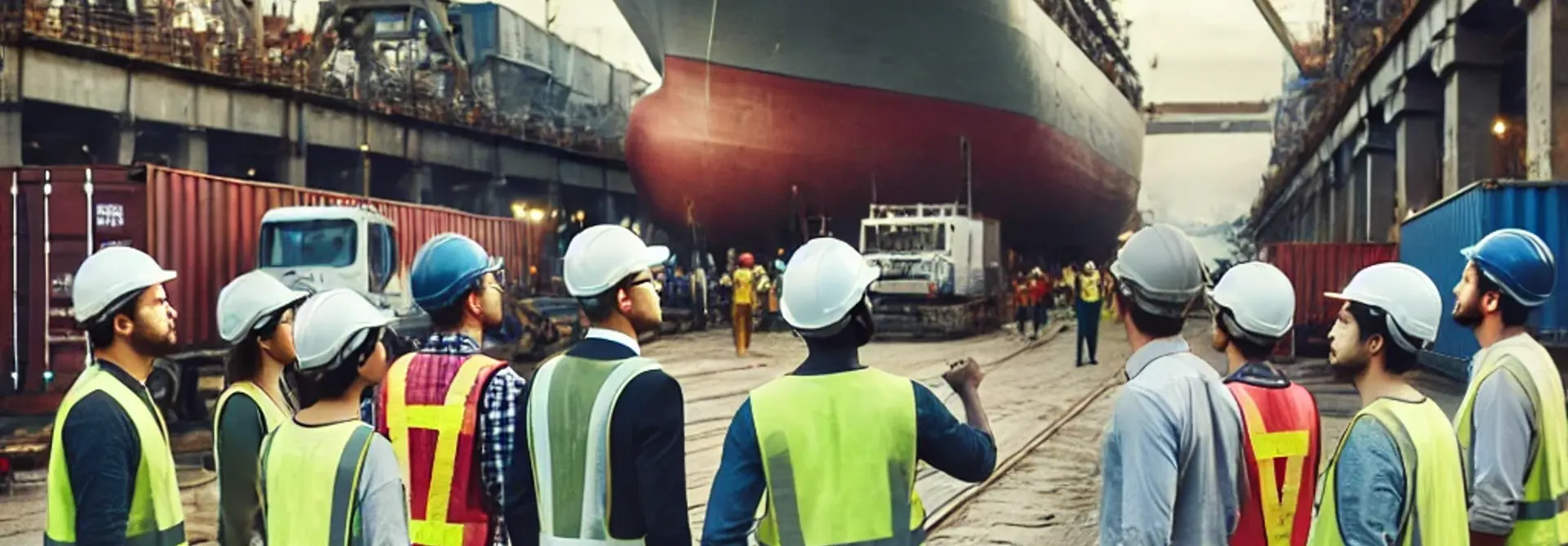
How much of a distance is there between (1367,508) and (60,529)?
3.06m

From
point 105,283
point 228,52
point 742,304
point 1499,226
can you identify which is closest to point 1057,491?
Result: point 105,283

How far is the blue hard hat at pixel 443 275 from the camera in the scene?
4.04 meters

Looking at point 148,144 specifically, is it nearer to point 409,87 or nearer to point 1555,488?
point 409,87

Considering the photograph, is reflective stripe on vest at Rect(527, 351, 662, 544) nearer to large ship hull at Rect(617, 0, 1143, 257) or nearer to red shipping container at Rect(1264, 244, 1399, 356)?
red shipping container at Rect(1264, 244, 1399, 356)

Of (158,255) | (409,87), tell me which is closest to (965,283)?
(409,87)

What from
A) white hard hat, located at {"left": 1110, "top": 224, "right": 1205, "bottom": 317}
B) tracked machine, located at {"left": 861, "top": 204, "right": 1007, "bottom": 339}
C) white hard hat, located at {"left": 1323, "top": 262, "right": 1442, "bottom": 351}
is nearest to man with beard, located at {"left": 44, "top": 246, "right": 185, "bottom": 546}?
white hard hat, located at {"left": 1110, "top": 224, "right": 1205, "bottom": 317}

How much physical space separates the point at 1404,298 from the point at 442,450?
248 centimetres

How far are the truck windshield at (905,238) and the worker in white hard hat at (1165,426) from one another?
65.6ft

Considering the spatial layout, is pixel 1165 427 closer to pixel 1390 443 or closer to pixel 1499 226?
pixel 1390 443

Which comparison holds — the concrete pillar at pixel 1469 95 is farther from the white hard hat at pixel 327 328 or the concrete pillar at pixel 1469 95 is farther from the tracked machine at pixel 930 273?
the white hard hat at pixel 327 328

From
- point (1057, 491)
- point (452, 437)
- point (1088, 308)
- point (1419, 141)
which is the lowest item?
point (1057, 491)

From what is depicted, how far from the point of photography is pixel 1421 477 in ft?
9.82

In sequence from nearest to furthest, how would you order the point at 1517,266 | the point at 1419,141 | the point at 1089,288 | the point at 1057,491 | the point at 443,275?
the point at 1517,266 < the point at 443,275 < the point at 1057,491 < the point at 1089,288 < the point at 1419,141

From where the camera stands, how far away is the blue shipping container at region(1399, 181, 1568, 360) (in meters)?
13.1
